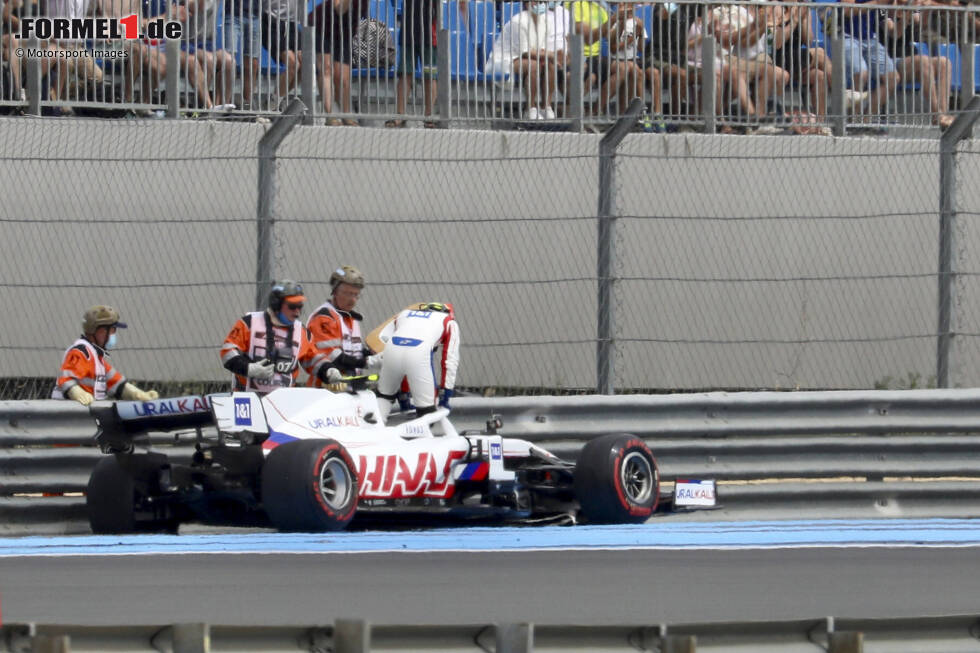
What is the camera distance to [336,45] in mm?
12102

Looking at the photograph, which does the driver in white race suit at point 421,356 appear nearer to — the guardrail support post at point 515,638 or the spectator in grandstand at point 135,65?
the spectator in grandstand at point 135,65

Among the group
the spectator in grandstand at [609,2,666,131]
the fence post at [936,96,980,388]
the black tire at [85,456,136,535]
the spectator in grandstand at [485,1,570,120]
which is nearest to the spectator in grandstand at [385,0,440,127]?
the spectator in grandstand at [485,1,570,120]

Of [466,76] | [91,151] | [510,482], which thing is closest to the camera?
[510,482]

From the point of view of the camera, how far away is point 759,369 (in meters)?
11.3

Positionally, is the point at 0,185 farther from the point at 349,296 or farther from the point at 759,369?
the point at 759,369

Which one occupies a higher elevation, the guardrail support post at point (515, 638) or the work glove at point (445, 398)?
the work glove at point (445, 398)

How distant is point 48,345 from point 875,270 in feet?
18.6

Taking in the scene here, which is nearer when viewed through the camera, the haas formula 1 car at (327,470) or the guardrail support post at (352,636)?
the guardrail support post at (352,636)

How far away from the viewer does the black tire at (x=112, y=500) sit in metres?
9.16

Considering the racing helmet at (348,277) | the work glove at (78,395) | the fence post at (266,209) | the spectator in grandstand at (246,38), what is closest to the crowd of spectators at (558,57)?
the spectator in grandstand at (246,38)

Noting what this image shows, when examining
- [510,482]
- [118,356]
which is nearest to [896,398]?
[510,482]

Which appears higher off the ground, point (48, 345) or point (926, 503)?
point (48, 345)

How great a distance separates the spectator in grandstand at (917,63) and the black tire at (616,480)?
4.35 meters

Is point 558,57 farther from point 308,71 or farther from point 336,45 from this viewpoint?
point 308,71
